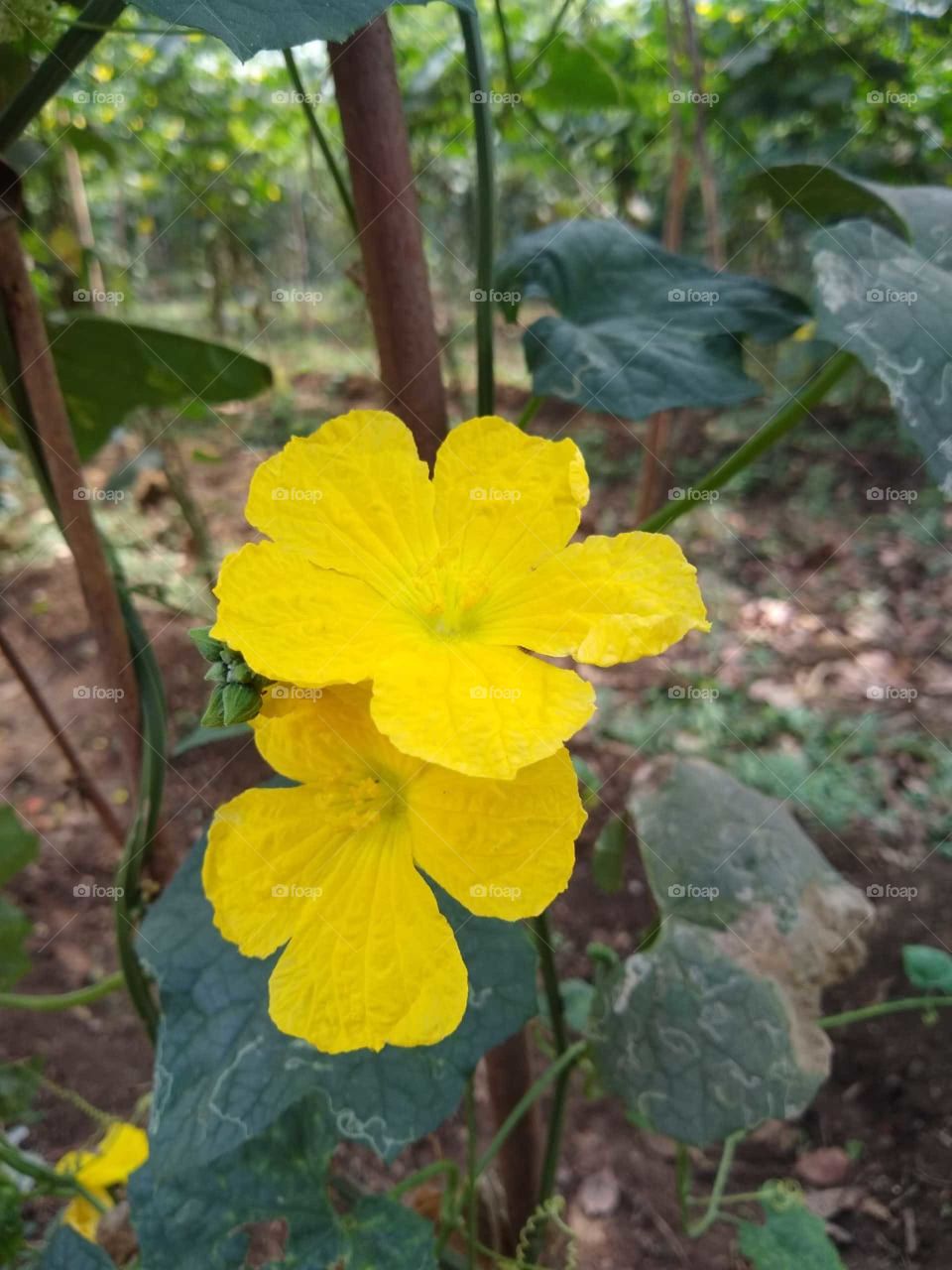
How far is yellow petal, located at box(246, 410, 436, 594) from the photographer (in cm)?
58

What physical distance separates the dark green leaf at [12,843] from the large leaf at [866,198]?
117 centimetres

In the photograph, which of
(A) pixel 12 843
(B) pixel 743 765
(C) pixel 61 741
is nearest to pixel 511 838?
(C) pixel 61 741

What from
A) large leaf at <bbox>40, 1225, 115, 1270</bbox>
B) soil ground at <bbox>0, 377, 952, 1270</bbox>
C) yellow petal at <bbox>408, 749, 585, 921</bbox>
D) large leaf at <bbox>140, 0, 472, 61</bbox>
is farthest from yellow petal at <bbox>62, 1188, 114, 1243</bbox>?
large leaf at <bbox>140, 0, 472, 61</bbox>

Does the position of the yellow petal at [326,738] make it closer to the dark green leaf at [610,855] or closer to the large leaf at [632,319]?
the large leaf at [632,319]

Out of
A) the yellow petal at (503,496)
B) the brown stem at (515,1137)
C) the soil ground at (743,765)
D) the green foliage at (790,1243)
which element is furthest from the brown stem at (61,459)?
the green foliage at (790,1243)

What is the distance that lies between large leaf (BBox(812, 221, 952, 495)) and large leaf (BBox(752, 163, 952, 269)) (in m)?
0.14

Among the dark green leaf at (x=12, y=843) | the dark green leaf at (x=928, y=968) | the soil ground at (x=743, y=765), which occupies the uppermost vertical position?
the dark green leaf at (x=12, y=843)

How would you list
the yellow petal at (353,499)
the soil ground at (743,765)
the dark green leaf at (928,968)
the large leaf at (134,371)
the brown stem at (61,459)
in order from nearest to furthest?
the yellow petal at (353,499) < the brown stem at (61,459) < the large leaf at (134,371) < the dark green leaf at (928,968) < the soil ground at (743,765)

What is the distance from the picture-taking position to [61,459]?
29.9 inches

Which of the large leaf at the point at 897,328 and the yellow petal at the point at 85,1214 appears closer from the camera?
the large leaf at the point at 897,328

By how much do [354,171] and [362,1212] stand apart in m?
0.95

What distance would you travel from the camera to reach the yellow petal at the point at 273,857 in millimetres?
579

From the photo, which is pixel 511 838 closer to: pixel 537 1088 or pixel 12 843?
pixel 537 1088

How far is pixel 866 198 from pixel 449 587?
64cm
